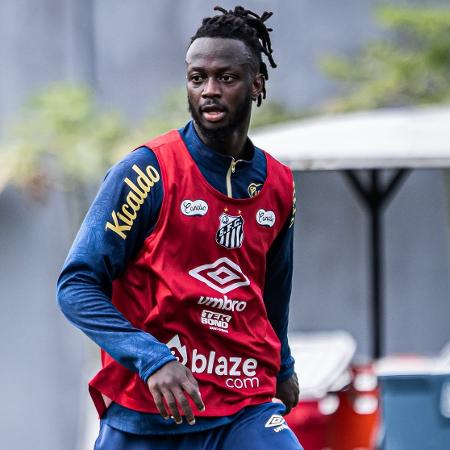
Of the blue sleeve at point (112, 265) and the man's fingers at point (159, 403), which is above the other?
the blue sleeve at point (112, 265)

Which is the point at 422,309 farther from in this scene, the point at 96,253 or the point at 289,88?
the point at 96,253

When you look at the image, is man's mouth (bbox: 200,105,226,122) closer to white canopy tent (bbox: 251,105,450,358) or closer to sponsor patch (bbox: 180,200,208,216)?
sponsor patch (bbox: 180,200,208,216)

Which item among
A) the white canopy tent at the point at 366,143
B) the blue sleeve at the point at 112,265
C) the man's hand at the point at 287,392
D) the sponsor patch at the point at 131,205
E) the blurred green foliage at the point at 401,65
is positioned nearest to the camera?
the blue sleeve at the point at 112,265

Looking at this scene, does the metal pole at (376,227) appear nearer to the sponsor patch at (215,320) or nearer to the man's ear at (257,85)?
the man's ear at (257,85)

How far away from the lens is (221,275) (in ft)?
13.3

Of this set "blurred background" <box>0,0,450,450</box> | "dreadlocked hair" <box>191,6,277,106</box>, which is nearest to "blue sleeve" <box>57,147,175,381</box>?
"dreadlocked hair" <box>191,6,277,106</box>

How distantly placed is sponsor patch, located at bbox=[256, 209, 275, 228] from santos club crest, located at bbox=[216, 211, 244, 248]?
89 millimetres

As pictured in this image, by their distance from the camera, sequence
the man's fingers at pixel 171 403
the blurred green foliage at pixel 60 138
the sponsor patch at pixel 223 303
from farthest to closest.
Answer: the blurred green foliage at pixel 60 138 < the sponsor patch at pixel 223 303 < the man's fingers at pixel 171 403

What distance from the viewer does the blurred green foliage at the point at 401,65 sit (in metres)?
12.5

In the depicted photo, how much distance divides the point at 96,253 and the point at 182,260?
0.28 metres

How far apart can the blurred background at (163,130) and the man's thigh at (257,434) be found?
27.1 ft

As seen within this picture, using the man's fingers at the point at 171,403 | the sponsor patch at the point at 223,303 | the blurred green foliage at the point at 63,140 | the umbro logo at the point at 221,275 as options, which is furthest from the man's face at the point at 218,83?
the blurred green foliage at the point at 63,140

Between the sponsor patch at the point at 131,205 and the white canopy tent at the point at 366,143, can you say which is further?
the white canopy tent at the point at 366,143

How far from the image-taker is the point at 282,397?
455 centimetres
